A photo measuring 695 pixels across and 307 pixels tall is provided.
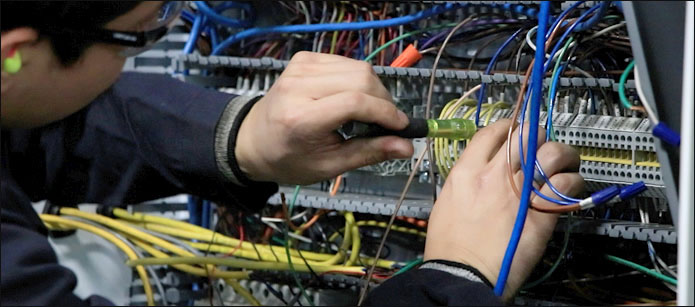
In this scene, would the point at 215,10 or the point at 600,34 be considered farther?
the point at 215,10

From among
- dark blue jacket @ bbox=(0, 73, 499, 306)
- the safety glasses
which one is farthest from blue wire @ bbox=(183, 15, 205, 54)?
the safety glasses

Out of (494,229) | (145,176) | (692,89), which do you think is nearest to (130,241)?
(145,176)

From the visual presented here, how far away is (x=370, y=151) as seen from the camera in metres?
1.12

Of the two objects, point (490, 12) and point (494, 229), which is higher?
point (490, 12)

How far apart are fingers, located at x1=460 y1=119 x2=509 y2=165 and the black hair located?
0.42m

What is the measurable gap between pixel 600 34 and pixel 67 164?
2.66 ft

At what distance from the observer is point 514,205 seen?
1035mm

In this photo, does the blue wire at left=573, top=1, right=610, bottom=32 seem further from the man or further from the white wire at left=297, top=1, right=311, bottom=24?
the white wire at left=297, top=1, right=311, bottom=24

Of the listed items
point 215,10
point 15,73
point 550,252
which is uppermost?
point 215,10

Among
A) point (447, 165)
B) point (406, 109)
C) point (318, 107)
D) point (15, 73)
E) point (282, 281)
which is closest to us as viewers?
point (15, 73)

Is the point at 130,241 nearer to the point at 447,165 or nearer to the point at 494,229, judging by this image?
the point at 447,165

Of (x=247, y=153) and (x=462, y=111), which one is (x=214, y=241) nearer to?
(x=247, y=153)

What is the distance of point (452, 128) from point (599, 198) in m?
0.20

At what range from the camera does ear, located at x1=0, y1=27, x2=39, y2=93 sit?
913mm
